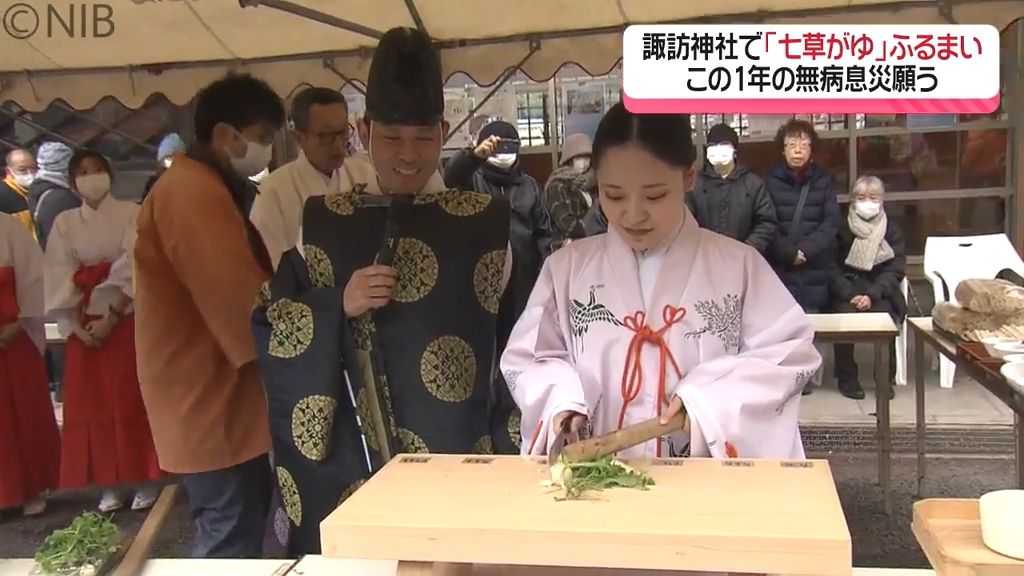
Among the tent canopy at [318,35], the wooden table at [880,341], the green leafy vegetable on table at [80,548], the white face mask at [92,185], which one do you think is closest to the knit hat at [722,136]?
the wooden table at [880,341]

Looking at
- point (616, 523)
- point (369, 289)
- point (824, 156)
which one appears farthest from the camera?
point (824, 156)

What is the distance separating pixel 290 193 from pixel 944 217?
5.11 m

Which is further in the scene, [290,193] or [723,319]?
[290,193]

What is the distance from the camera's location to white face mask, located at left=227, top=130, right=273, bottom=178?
6.96ft

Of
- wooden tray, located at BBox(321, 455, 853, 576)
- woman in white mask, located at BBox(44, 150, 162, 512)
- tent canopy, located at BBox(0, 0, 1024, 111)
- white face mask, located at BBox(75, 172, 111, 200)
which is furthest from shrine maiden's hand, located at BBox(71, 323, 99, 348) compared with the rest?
wooden tray, located at BBox(321, 455, 853, 576)

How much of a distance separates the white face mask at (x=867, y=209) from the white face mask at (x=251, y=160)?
3782 millimetres

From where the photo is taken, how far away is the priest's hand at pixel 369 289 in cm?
170

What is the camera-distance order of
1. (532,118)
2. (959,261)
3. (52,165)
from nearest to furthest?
1. (52,165)
2. (959,261)
3. (532,118)

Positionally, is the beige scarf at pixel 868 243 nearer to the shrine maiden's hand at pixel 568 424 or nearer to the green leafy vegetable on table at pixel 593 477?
the shrine maiden's hand at pixel 568 424

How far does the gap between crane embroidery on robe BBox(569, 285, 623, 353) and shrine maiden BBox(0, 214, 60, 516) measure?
9.44 ft

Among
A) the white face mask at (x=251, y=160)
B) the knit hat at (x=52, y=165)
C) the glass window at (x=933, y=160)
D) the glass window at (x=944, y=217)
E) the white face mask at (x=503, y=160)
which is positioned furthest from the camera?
the glass window at (x=944, y=217)

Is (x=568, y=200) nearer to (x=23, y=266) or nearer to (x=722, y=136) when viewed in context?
(x=722, y=136)

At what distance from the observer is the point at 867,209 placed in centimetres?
506

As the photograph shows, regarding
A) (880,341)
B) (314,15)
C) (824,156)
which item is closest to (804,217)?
(824,156)
